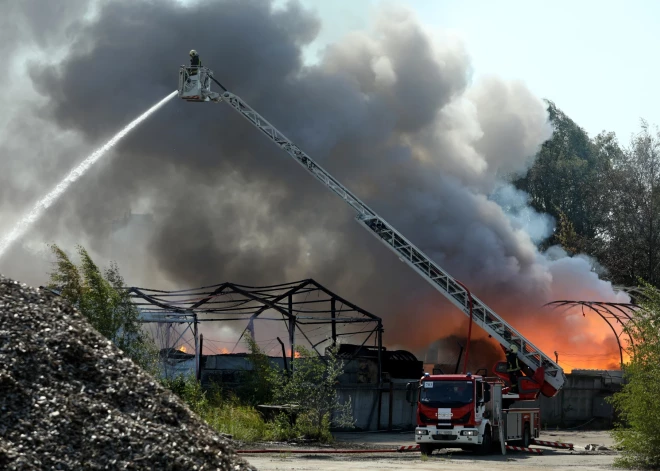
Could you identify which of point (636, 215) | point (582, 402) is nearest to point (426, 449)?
point (582, 402)

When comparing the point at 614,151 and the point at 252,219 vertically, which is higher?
the point at 614,151

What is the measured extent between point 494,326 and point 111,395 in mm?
19075

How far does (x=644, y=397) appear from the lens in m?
19.6

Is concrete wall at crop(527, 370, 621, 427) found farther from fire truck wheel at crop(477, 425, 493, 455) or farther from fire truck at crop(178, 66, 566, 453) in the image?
fire truck wheel at crop(477, 425, 493, 455)

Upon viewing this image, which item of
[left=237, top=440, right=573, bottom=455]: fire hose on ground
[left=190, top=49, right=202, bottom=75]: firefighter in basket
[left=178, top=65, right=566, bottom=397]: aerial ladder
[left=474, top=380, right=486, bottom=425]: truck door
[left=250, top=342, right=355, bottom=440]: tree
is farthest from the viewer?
[left=190, top=49, right=202, bottom=75]: firefighter in basket


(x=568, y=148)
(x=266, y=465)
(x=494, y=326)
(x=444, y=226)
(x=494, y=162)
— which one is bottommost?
(x=266, y=465)

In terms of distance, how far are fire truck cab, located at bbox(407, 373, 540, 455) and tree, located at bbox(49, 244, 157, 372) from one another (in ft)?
22.7

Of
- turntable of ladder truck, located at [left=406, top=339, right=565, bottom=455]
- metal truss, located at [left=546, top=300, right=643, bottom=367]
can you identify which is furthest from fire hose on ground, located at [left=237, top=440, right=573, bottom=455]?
metal truss, located at [left=546, top=300, right=643, bottom=367]

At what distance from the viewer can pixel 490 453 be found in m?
24.2

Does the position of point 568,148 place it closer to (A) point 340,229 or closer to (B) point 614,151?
(B) point 614,151

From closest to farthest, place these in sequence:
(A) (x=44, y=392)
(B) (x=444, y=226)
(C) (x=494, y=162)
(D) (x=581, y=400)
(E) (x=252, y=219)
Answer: (A) (x=44, y=392) → (D) (x=581, y=400) → (B) (x=444, y=226) → (E) (x=252, y=219) → (C) (x=494, y=162)

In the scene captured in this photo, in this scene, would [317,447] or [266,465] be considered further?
[317,447]

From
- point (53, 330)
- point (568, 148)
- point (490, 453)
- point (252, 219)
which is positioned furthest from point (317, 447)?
point (568, 148)

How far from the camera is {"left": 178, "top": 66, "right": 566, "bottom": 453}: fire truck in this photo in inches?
910
